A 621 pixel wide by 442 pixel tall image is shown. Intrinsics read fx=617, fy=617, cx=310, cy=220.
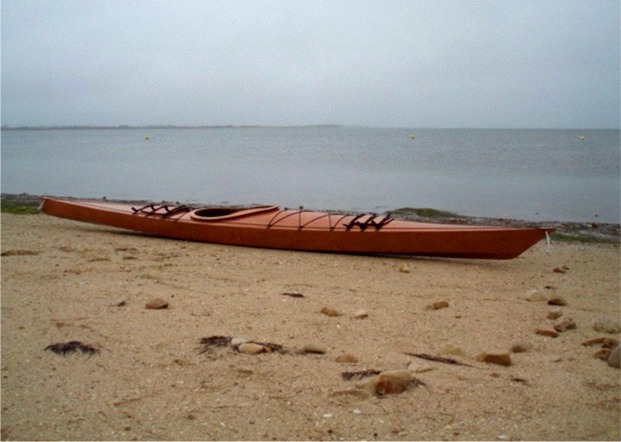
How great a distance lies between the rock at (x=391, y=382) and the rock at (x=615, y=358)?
4.15ft

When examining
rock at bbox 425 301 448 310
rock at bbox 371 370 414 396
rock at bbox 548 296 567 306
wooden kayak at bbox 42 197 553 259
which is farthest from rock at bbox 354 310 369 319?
wooden kayak at bbox 42 197 553 259

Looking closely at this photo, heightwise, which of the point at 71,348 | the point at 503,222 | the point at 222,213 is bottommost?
the point at 71,348

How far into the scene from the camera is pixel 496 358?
349 cm

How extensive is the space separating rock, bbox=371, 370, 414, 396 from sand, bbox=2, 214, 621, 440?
0.08 m

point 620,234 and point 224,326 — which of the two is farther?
point 620,234

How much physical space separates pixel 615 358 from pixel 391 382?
4.57 ft

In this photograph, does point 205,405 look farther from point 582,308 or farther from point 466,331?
point 582,308

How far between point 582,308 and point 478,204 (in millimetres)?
10659

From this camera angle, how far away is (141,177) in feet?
76.7

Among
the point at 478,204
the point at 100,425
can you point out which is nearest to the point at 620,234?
the point at 478,204

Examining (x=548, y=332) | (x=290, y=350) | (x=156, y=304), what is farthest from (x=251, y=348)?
(x=548, y=332)

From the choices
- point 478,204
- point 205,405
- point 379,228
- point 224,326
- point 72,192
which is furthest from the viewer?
point 72,192

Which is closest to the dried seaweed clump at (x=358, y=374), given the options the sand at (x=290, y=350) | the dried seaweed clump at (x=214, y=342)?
the sand at (x=290, y=350)

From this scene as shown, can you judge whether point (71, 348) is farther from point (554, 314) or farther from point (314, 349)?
point (554, 314)
